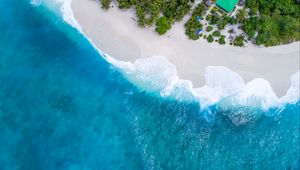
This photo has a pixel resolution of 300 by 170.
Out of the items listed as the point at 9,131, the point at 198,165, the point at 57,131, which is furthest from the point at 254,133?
the point at 9,131

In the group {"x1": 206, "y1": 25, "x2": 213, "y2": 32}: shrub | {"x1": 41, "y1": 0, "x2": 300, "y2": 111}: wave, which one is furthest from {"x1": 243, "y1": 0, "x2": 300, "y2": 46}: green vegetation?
{"x1": 41, "y1": 0, "x2": 300, "y2": 111}: wave

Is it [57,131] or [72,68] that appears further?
[72,68]

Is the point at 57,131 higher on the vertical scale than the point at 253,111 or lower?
lower

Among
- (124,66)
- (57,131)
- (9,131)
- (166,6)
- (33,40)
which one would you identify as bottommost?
(9,131)

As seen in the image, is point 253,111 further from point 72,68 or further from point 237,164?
point 72,68

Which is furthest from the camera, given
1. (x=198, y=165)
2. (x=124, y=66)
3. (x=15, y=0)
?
(x=15, y=0)

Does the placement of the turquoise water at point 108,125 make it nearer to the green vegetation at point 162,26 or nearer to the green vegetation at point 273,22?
the green vegetation at point 162,26

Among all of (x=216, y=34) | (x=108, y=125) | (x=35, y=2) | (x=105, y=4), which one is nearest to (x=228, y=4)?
(x=216, y=34)

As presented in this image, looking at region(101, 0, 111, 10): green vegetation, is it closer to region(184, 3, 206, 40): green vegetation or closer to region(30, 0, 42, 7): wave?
region(30, 0, 42, 7): wave
